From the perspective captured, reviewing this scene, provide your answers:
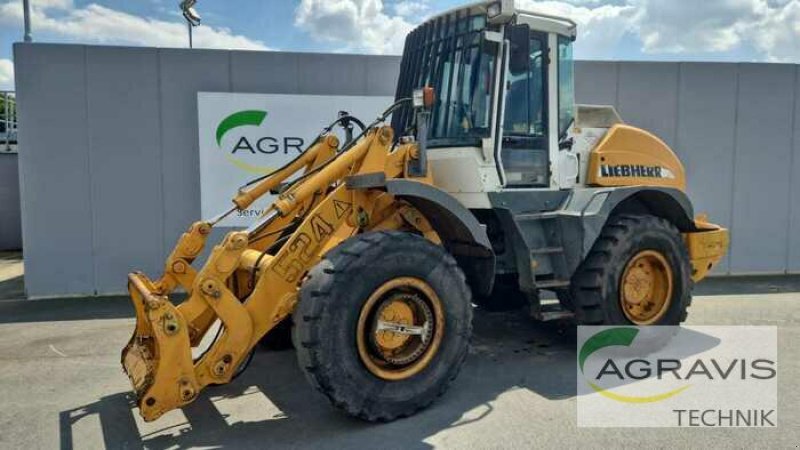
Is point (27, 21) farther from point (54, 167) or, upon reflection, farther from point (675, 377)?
point (675, 377)

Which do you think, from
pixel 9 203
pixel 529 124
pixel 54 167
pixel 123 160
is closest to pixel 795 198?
pixel 529 124

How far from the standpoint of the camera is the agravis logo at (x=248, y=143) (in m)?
8.75

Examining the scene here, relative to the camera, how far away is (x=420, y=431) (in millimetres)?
3967

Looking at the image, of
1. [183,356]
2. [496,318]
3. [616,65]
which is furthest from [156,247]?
[616,65]

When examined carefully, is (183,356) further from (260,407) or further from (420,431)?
(420,431)

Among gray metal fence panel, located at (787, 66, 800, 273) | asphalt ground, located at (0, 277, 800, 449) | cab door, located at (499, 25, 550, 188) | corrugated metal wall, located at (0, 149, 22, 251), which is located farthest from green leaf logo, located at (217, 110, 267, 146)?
gray metal fence panel, located at (787, 66, 800, 273)

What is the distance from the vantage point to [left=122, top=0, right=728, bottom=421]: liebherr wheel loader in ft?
12.8

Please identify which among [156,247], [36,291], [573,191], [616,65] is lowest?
[36,291]

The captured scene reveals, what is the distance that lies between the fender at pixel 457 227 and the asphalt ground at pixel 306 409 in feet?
2.78

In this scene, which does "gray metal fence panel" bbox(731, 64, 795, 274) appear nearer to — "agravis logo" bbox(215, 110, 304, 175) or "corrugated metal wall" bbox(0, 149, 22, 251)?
"agravis logo" bbox(215, 110, 304, 175)

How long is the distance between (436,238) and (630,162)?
240 cm

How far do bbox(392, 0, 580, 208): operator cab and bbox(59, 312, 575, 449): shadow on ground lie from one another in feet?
4.77

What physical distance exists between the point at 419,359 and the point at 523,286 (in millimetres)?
1374

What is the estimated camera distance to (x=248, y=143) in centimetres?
882
